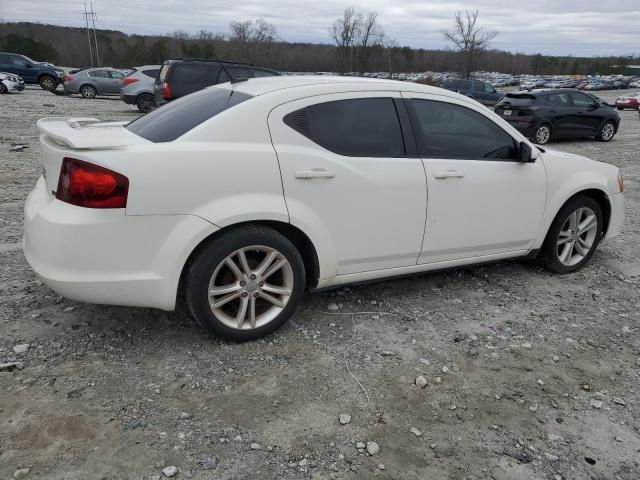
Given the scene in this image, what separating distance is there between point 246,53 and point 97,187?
2514 inches

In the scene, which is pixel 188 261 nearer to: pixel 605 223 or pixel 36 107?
pixel 605 223

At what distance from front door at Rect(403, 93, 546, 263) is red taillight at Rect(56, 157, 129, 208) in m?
2.01

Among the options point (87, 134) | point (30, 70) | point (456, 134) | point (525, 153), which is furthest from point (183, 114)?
point (30, 70)

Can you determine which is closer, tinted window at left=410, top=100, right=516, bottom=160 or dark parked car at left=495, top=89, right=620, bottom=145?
tinted window at left=410, top=100, right=516, bottom=160

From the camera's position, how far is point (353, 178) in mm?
3363

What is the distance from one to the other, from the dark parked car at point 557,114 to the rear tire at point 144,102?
11354 millimetres

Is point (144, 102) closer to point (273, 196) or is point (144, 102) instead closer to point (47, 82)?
point (47, 82)

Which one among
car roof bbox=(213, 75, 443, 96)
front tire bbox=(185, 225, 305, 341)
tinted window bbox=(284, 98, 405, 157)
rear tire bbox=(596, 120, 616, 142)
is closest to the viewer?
front tire bbox=(185, 225, 305, 341)

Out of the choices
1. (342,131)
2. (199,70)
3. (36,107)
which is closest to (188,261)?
(342,131)

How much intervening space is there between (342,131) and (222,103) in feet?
2.62

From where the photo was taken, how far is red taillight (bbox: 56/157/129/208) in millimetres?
2746

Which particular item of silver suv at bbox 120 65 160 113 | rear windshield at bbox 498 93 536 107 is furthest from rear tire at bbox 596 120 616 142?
silver suv at bbox 120 65 160 113

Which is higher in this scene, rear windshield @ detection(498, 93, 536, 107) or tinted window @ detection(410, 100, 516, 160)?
tinted window @ detection(410, 100, 516, 160)

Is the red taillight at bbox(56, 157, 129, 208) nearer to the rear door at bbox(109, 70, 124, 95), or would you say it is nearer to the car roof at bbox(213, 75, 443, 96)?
the car roof at bbox(213, 75, 443, 96)
